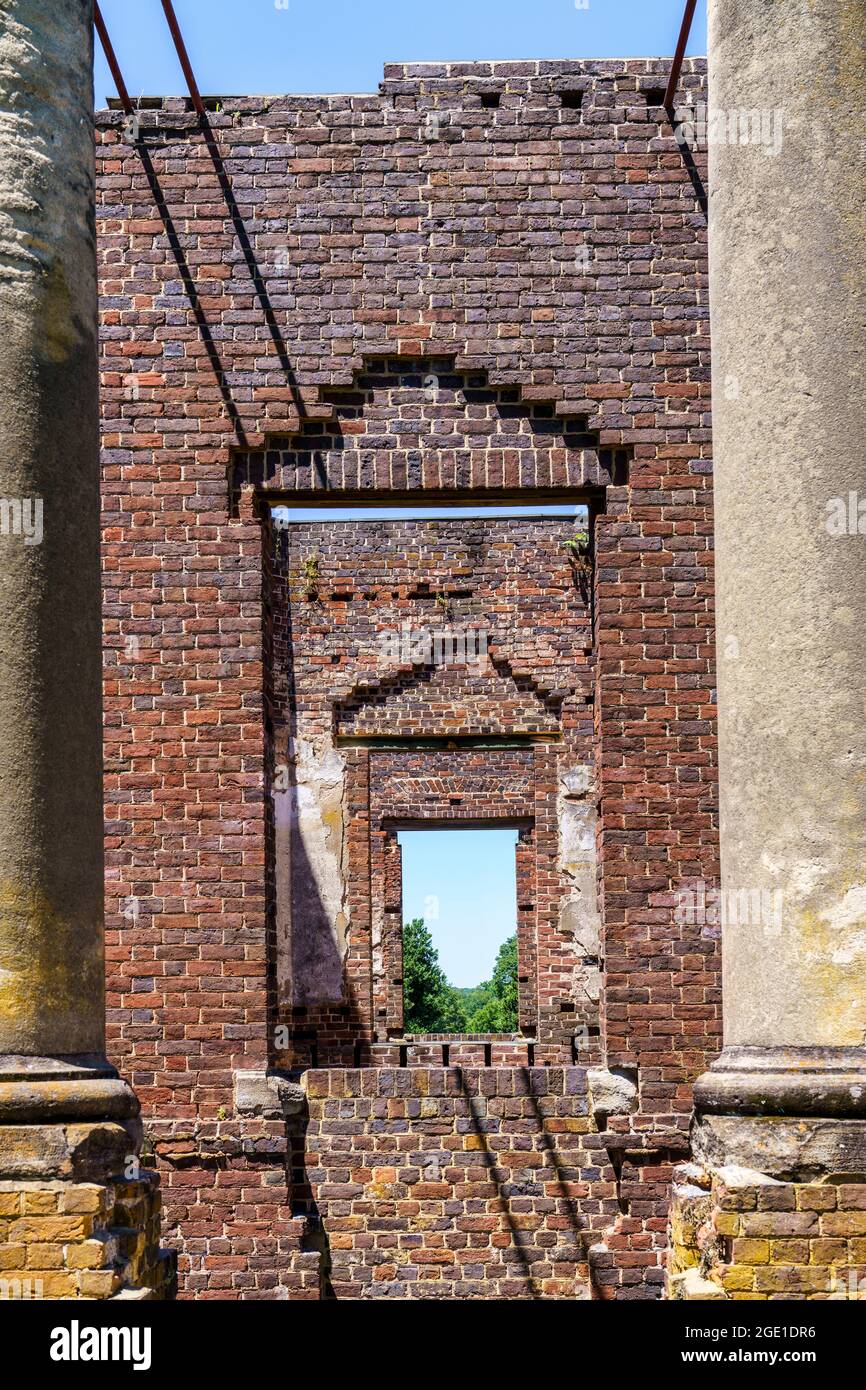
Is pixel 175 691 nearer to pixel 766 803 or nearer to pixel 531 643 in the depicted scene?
pixel 766 803

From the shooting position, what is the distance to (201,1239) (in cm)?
740

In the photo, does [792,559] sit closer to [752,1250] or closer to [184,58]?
[752,1250]

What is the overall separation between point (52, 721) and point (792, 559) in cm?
220

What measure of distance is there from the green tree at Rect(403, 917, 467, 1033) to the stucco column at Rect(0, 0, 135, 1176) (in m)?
27.4

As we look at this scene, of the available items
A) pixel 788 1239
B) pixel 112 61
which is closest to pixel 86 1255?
pixel 788 1239

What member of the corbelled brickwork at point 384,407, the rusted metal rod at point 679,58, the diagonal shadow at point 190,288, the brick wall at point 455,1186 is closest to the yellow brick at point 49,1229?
the corbelled brickwork at point 384,407

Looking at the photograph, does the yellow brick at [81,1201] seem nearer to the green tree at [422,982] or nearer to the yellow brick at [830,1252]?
the yellow brick at [830,1252]

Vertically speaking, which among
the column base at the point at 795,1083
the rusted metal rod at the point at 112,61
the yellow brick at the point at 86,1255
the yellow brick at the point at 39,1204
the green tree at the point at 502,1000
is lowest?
Answer: the green tree at the point at 502,1000

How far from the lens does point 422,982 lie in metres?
33.1

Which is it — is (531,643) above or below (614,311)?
below

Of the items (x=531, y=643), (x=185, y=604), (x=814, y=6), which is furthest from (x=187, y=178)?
(x=531, y=643)

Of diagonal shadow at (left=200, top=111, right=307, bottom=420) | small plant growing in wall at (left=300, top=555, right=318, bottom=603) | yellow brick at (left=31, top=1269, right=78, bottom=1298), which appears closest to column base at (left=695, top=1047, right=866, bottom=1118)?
yellow brick at (left=31, top=1269, right=78, bottom=1298)

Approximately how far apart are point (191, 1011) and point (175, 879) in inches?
26.3

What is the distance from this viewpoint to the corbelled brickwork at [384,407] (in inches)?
305
